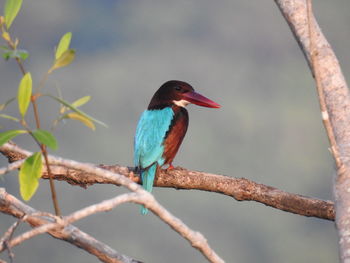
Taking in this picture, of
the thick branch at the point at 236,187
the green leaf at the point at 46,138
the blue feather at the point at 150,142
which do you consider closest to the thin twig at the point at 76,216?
the green leaf at the point at 46,138

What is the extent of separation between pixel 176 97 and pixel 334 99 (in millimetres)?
1633

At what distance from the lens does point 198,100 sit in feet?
12.0

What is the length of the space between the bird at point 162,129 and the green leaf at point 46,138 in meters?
1.64

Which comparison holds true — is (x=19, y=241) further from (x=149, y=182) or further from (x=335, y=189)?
(x=149, y=182)

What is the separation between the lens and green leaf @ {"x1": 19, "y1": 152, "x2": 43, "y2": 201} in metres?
1.44

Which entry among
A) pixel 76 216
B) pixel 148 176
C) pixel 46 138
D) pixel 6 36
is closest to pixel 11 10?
pixel 6 36

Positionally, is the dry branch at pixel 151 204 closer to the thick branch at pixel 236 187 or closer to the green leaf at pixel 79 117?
the green leaf at pixel 79 117

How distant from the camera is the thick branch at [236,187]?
8.99 ft

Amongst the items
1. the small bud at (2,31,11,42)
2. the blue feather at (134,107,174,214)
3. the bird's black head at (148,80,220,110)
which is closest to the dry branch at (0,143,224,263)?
the small bud at (2,31,11,42)

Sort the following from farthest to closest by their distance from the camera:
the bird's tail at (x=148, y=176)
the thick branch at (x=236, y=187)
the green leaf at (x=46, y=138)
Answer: the bird's tail at (x=148, y=176) < the thick branch at (x=236, y=187) < the green leaf at (x=46, y=138)

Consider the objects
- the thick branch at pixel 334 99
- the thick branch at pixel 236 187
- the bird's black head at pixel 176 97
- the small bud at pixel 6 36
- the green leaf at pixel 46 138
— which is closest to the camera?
the green leaf at pixel 46 138

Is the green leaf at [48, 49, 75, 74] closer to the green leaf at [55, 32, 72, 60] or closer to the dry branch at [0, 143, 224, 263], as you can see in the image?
the green leaf at [55, 32, 72, 60]

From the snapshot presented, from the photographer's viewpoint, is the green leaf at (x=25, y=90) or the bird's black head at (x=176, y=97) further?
the bird's black head at (x=176, y=97)

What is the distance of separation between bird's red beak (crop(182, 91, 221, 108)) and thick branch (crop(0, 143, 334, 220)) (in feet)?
2.37
